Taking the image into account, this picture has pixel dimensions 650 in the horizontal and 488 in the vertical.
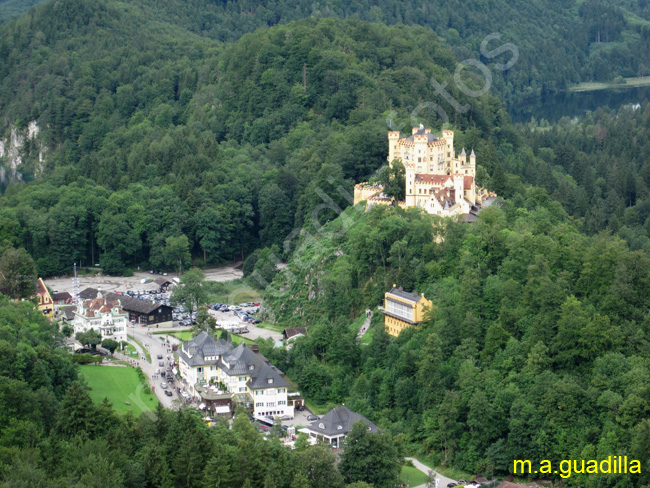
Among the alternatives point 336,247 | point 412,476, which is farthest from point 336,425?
point 336,247

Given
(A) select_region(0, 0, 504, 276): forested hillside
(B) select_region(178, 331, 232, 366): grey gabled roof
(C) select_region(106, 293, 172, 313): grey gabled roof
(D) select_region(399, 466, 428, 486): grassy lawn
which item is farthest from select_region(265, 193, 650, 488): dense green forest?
(A) select_region(0, 0, 504, 276): forested hillside

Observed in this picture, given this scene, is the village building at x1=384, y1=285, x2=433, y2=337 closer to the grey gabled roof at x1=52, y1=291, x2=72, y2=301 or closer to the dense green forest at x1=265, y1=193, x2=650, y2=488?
the dense green forest at x1=265, y1=193, x2=650, y2=488

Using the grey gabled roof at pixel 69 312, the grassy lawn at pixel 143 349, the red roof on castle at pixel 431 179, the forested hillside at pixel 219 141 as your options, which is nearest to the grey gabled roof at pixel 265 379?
the grassy lawn at pixel 143 349

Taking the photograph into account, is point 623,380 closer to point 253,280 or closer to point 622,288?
point 622,288

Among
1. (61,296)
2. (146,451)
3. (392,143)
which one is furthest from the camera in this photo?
(61,296)

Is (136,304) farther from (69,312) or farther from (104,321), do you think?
(104,321)

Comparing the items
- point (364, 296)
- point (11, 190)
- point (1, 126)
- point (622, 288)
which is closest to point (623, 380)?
point (622, 288)
